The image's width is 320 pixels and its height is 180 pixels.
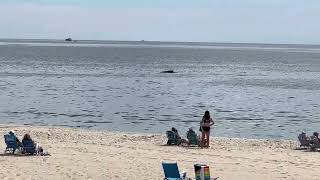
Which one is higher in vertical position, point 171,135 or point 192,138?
point 171,135

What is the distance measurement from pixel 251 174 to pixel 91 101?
32.9m

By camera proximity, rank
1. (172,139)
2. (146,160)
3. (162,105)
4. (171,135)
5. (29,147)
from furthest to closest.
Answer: (162,105)
(172,139)
(171,135)
(29,147)
(146,160)

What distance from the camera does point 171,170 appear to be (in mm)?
15148

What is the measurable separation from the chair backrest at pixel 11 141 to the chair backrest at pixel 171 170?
265 inches

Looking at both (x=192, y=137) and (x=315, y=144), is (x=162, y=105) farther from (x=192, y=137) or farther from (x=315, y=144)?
(x=315, y=144)

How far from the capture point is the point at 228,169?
17781 millimetres

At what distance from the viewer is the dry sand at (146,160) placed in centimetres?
1690

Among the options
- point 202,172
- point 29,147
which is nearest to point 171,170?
point 202,172

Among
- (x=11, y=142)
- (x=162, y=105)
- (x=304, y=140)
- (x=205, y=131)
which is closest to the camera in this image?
(x=11, y=142)

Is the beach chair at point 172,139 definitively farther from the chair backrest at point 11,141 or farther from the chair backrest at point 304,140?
the chair backrest at point 11,141

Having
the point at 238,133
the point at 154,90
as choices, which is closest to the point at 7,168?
the point at 238,133

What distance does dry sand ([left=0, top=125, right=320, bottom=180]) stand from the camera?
16.9m

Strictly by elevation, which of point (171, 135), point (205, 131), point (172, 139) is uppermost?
point (205, 131)

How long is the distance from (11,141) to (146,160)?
14.8 ft
